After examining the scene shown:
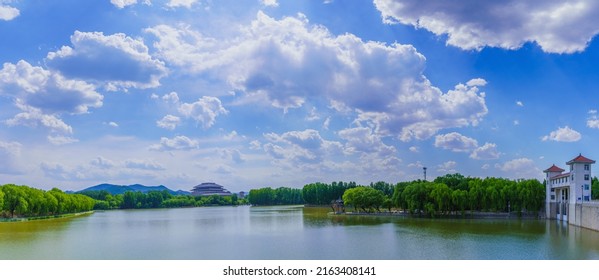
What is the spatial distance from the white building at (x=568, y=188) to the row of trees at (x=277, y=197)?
139 ft

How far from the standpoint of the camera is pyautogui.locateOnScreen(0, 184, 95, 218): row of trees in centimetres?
3083

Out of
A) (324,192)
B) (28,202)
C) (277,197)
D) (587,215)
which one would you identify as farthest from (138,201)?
(587,215)

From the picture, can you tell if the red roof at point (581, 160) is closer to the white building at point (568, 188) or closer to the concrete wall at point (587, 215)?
the white building at point (568, 188)

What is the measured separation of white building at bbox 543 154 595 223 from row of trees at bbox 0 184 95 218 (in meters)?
30.4

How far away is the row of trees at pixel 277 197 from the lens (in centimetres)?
6869

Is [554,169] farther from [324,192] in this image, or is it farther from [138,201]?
[138,201]

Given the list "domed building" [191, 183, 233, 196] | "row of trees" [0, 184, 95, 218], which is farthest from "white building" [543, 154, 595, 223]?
"domed building" [191, 183, 233, 196]

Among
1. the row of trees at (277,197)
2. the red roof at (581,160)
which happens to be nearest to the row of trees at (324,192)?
the row of trees at (277,197)

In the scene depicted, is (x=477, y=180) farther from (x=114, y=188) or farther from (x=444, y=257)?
(x=114, y=188)

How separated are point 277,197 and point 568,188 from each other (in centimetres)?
4649

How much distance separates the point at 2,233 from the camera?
20.7 meters

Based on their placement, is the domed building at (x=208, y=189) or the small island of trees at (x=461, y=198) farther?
the domed building at (x=208, y=189)

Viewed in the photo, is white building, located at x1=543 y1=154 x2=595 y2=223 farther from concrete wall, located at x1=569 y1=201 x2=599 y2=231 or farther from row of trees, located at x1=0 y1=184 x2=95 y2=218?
row of trees, located at x1=0 y1=184 x2=95 y2=218
